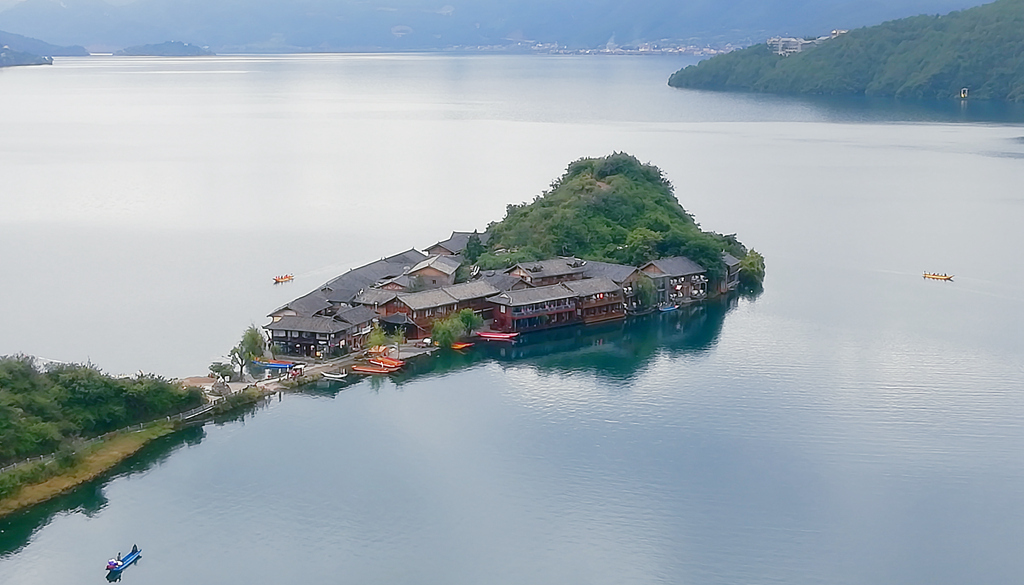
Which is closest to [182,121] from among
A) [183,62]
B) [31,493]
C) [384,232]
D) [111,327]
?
[384,232]

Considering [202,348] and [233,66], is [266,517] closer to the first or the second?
[202,348]

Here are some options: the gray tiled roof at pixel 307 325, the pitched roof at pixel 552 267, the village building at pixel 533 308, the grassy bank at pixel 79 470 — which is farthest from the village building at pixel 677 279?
the grassy bank at pixel 79 470

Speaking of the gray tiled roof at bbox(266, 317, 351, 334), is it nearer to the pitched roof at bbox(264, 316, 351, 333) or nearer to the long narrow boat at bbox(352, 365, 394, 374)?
the pitched roof at bbox(264, 316, 351, 333)

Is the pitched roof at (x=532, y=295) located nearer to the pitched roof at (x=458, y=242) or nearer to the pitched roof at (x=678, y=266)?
the pitched roof at (x=678, y=266)

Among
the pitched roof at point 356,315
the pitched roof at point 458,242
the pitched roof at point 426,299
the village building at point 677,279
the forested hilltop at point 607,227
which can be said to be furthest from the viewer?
the pitched roof at point 458,242

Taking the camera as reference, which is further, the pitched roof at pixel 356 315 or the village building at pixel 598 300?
the village building at pixel 598 300

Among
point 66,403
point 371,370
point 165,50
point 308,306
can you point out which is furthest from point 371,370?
point 165,50
